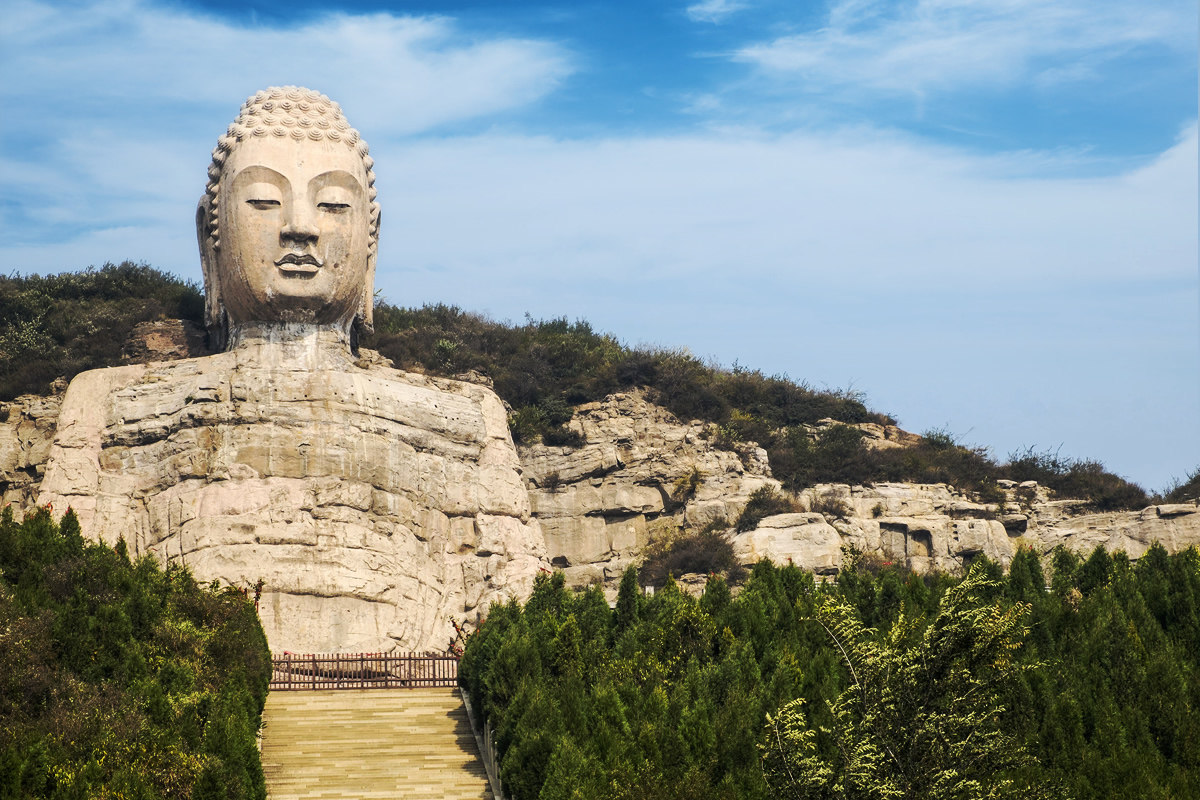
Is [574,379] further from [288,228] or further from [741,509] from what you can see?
[288,228]

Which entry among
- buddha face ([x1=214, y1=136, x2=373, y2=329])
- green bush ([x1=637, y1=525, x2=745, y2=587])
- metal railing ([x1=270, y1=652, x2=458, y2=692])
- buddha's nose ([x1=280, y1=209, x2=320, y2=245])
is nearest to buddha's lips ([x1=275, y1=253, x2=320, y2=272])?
buddha face ([x1=214, y1=136, x2=373, y2=329])

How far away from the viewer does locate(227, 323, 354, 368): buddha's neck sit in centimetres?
2489

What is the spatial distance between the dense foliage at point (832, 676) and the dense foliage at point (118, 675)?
305 cm

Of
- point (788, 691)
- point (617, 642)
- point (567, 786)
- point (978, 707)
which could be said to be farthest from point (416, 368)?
point (978, 707)

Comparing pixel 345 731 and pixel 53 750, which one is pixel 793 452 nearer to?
pixel 345 731

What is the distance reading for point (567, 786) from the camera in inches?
640

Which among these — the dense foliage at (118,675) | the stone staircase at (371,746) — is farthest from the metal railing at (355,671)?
the dense foliage at (118,675)

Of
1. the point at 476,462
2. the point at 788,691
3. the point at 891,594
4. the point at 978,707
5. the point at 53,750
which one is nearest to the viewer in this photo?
the point at 978,707

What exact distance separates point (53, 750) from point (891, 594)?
12288 millimetres

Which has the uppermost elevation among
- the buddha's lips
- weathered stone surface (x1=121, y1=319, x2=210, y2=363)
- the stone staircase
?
the buddha's lips

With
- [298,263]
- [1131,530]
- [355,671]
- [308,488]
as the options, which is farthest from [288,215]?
[1131,530]

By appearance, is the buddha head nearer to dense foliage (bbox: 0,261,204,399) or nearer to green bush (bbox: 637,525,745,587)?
dense foliage (bbox: 0,261,204,399)

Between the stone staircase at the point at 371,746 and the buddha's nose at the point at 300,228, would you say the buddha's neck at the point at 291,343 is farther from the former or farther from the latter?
the stone staircase at the point at 371,746

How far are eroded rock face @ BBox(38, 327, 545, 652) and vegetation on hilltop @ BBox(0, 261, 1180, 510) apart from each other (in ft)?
14.2
